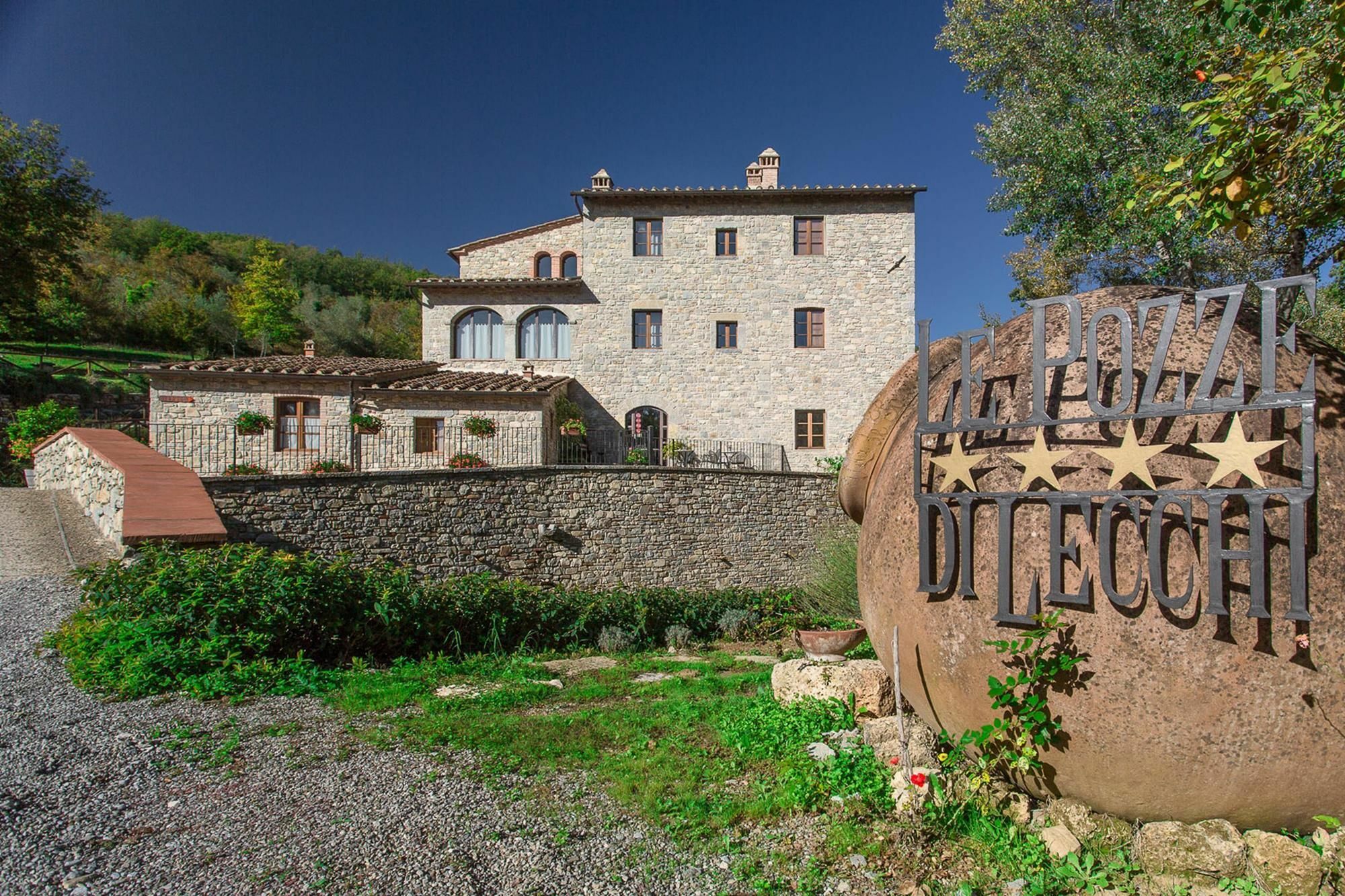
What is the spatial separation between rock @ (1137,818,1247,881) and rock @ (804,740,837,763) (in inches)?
65.3

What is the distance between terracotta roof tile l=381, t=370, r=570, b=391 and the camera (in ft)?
58.5

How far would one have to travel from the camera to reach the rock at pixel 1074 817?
127 inches

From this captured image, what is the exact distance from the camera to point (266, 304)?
4159 cm

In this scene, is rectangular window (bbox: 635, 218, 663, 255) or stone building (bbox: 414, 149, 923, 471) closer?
stone building (bbox: 414, 149, 923, 471)

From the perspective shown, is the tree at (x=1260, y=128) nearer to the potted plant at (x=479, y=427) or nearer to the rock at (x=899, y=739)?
the rock at (x=899, y=739)

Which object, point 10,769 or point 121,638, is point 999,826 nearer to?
point 10,769

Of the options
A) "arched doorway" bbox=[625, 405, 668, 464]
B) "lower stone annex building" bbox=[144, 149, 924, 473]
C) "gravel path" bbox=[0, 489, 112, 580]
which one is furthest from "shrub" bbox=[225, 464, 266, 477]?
"arched doorway" bbox=[625, 405, 668, 464]

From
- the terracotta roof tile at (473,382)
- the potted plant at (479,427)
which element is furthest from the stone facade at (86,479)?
the potted plant at (479,427)

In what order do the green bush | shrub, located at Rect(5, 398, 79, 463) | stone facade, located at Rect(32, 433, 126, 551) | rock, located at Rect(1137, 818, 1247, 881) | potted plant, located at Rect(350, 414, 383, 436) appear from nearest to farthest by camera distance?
rock, located at Rect(1137, 818, 1247, 881) → the green bush → stone facade, located at Rect(32, 433, 126, 551) → shrub, located at Rect(5, 398, 79, 463) → potted plant, located at Rect(350, 414, 383, 436)

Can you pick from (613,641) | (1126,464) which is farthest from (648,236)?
(1126,464)

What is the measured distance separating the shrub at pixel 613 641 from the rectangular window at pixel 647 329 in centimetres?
1273

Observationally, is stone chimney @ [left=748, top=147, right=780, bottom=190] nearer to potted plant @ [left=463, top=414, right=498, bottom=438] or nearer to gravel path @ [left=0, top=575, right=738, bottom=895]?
potted plant @ [left=463, top=414, right=498, bottom=438]

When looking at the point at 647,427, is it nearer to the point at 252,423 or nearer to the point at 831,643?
the point at 252,423

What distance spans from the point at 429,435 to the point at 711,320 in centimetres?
985
